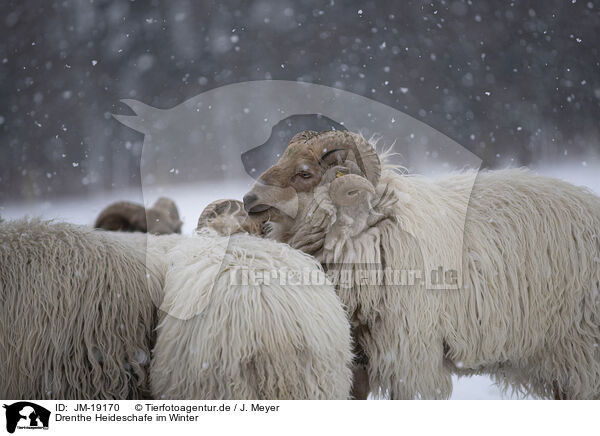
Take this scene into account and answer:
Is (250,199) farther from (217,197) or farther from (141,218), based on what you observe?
(141,218)

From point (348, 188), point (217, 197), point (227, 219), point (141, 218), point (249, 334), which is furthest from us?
point (141, 218)

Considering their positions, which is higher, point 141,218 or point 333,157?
point 333,157

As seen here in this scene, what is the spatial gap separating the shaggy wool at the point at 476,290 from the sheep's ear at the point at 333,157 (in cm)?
10

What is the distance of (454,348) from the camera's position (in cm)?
181

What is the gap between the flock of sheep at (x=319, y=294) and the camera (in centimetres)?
146

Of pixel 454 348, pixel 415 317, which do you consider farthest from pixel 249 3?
pixel 454 348

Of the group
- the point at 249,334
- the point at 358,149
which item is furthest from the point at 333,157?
the point at 249,334

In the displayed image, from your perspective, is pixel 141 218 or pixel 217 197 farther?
pixel 141 218

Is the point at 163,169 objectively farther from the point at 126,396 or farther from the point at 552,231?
the point at 552,231

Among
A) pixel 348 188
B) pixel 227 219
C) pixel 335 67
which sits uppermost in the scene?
pixel 335 67

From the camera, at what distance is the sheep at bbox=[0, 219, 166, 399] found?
145 centimetres
